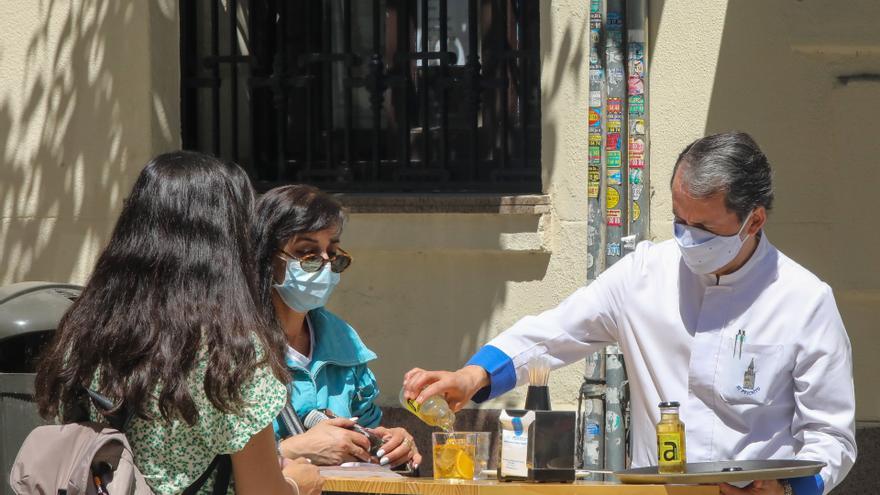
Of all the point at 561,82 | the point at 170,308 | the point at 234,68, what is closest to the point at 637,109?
the point at 561,82

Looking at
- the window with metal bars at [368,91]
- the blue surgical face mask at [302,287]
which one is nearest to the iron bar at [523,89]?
the window with metal bars at [368,91]

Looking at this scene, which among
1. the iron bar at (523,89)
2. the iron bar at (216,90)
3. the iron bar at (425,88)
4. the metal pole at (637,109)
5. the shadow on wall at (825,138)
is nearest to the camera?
the metal pole at (637,109)

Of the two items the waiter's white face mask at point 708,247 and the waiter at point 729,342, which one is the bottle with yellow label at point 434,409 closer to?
the waiter at point 729,342

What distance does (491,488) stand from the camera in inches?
131

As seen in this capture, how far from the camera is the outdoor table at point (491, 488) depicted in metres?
3.20

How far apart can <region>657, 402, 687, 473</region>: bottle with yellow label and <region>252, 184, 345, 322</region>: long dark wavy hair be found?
151 centimetres

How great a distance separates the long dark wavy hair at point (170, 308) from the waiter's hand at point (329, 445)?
96cm

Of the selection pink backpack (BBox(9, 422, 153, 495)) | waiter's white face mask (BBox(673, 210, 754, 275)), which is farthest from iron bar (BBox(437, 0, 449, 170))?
pink backpack (BBox(9, 422, 153, 495))

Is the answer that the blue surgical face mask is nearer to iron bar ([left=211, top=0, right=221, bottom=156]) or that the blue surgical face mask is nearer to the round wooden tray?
the round wooden tray

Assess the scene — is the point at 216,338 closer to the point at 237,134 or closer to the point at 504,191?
the point at 504,191

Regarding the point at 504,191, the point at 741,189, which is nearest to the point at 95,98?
the point at 504,191

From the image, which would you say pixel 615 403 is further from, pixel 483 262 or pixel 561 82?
pixel 561 82

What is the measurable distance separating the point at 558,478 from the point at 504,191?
349 cm

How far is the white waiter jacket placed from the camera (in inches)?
139
